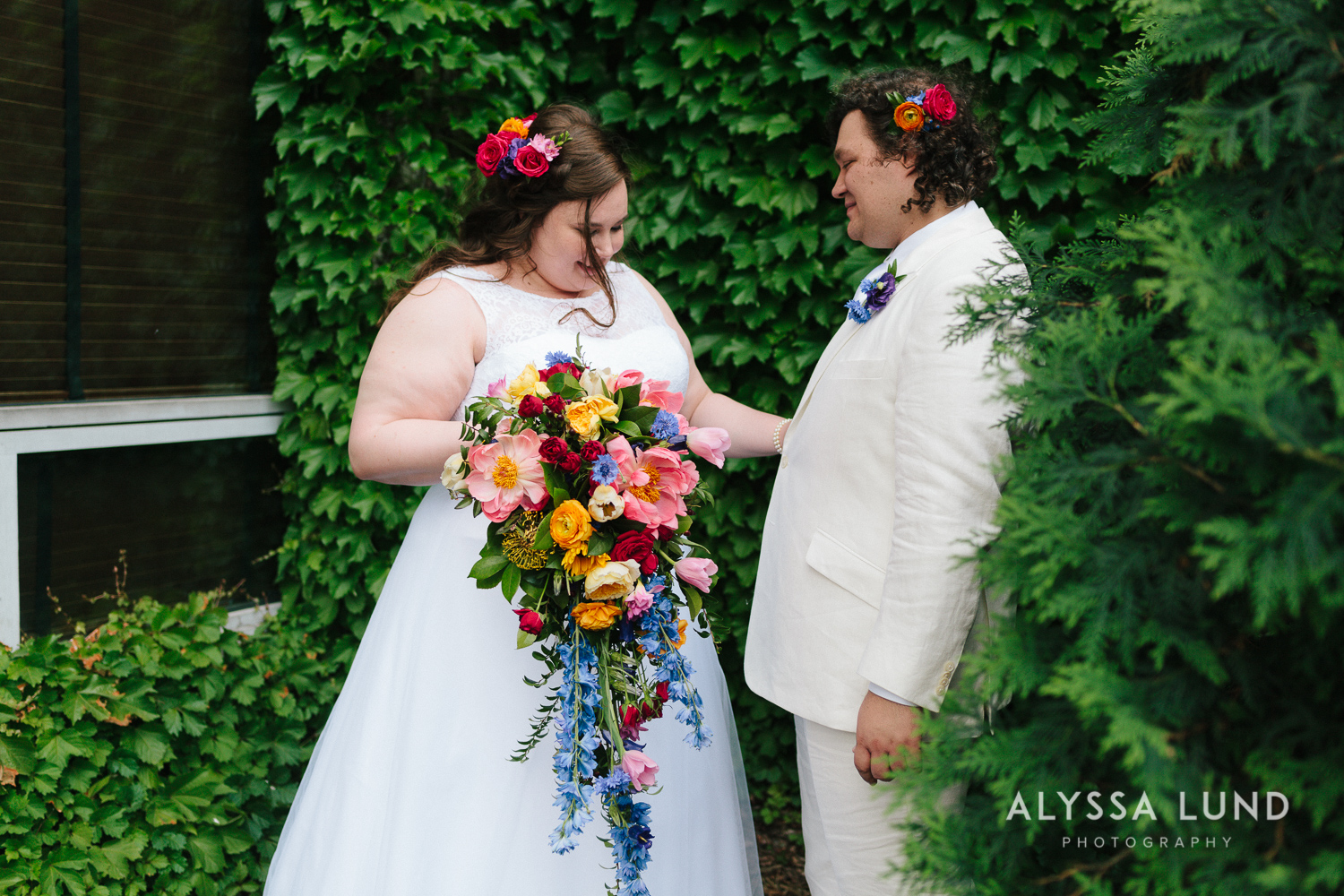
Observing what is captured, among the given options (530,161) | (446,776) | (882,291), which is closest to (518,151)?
(530,161)

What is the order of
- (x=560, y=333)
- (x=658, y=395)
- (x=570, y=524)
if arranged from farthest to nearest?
(x=560, y=333) → (x=658, y=395) → (x=570, y=524)

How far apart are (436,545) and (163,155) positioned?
6.64 ft

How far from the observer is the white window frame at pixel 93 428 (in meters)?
2.76

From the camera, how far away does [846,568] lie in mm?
1830

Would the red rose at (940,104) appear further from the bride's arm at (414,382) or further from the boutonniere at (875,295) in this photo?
the bride's arm at (414,382)

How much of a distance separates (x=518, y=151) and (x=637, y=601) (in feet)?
3.83

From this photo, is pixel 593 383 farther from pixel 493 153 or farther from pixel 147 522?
pixel 147 522

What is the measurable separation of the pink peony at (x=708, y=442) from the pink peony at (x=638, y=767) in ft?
2.00

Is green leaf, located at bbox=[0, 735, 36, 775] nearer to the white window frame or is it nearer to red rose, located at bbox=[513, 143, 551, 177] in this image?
the white window frame

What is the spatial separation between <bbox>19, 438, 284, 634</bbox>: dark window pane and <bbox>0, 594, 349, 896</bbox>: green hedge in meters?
0.19

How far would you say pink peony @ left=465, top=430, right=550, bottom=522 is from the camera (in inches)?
66.2

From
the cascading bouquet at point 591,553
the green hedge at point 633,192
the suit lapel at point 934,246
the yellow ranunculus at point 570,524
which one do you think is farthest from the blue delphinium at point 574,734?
the green hedge at point 633,192

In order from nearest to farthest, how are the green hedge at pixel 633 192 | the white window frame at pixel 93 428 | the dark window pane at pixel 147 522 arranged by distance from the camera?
the white window frame at pixel 93 428, the dark window pane at pixel 147 522, the green hedge at pixel 633 192

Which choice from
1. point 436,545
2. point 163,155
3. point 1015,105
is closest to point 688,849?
point 436,545
